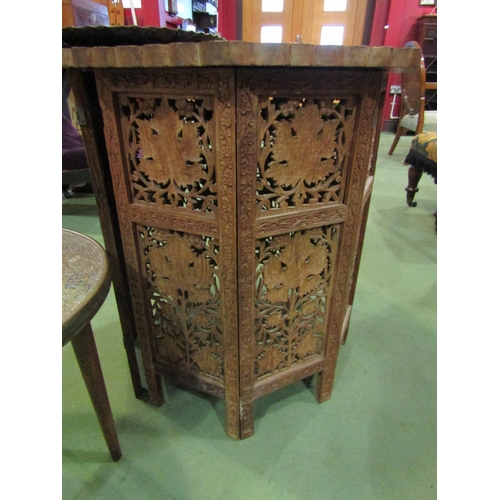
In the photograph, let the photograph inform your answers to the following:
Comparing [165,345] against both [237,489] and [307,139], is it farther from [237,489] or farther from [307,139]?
[307,139]

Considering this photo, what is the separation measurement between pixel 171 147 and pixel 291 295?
18.3 inches

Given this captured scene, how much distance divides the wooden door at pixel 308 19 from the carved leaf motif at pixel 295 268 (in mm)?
5294

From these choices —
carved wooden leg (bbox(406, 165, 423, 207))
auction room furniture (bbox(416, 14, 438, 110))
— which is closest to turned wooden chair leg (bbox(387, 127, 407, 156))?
auction room furniture (bbox(416, 14, 438, 110))

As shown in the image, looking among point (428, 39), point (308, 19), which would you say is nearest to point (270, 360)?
point (428, 39)

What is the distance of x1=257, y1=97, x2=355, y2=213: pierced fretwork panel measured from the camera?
2.23 feet

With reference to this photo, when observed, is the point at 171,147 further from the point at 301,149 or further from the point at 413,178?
the point at 413,178

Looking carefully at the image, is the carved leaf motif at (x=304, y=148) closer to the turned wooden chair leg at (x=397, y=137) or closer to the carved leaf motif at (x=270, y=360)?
the carved leaf motif at (x=270, y=360)

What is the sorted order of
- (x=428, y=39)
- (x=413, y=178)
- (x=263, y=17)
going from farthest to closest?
(x=263, y=17), (x=428, y=39), (x=413, y=178)

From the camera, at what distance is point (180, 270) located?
0.85 m

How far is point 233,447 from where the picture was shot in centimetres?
95

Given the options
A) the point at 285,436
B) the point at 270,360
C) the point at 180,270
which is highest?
the point at 180,270

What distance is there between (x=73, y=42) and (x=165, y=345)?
768mm

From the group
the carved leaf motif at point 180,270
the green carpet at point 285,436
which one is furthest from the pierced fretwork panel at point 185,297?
the green carpet at point 285,436

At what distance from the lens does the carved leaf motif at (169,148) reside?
69cm
